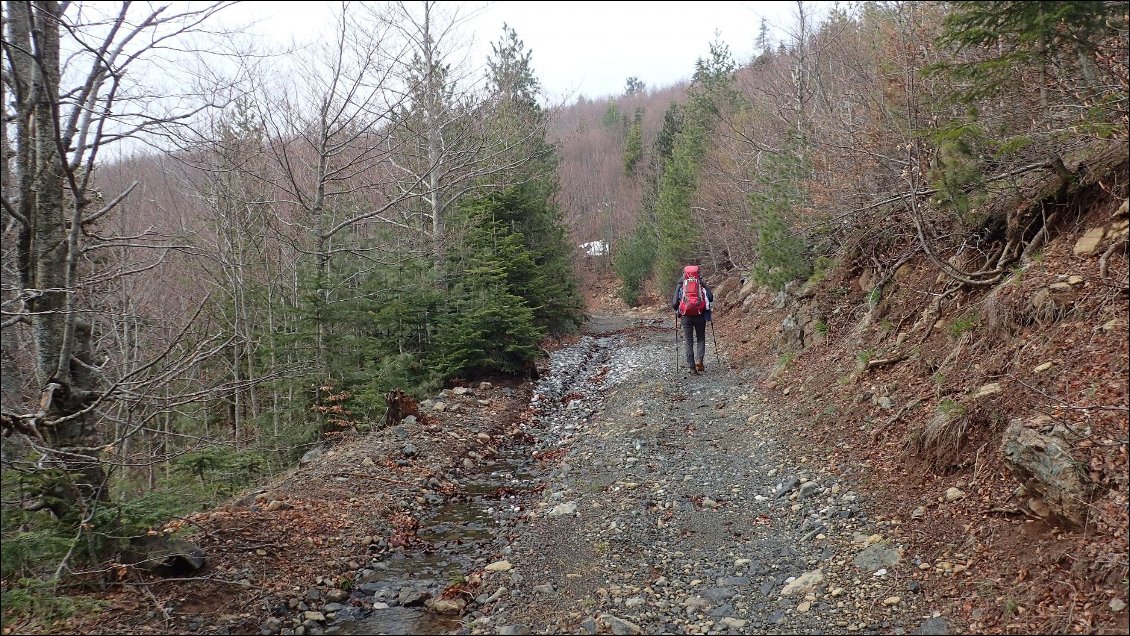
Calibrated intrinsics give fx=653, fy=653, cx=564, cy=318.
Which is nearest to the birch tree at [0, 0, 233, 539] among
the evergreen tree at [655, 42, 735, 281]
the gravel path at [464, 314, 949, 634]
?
the gravel path at [464, 314, 949, 634]

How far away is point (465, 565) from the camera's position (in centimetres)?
612

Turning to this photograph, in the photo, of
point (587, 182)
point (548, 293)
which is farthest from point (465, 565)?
point (587, 182)

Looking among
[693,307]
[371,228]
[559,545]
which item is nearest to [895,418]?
[559,545]

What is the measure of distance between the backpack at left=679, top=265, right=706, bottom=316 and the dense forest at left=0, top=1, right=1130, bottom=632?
209 cm

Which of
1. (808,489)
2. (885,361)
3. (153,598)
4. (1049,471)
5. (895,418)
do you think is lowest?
(808,489)

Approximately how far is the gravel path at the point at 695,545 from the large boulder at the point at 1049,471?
93 cm

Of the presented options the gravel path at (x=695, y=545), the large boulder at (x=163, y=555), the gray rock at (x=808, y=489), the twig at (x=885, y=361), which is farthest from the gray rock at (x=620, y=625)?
the twig at (x=885, y=361)

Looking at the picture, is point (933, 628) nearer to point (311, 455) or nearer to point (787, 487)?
point (787, 487)

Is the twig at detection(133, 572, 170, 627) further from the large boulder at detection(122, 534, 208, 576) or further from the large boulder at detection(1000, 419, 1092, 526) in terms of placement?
the large boulder at detection(1000, 419, 1092, 526)

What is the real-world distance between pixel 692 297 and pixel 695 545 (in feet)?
24.6

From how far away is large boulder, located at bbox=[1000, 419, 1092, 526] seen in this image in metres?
3.98

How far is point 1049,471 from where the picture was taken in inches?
164

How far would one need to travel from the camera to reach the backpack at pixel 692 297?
12727 millimetres

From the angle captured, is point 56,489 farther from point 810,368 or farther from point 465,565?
point 810,368
